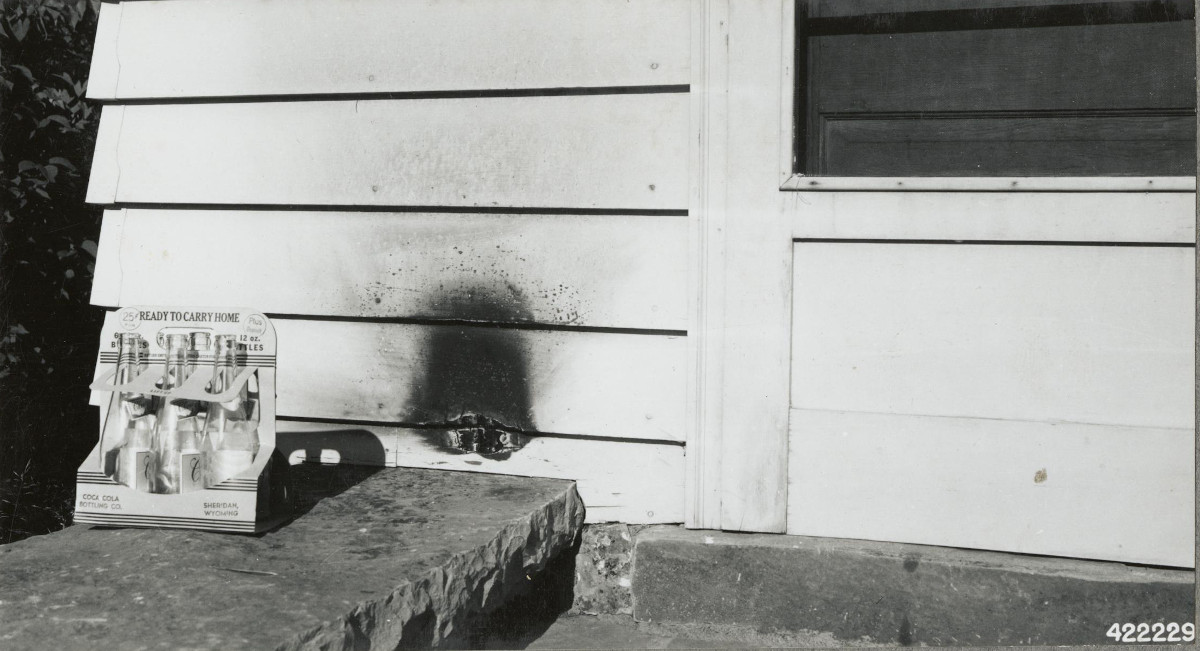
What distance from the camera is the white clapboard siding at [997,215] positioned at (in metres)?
2.09

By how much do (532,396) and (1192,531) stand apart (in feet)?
5.34

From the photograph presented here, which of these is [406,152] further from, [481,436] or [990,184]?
[990,184]

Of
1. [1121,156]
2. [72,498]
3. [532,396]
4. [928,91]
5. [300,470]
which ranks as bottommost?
[72,498]

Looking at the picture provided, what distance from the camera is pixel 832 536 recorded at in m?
2.27

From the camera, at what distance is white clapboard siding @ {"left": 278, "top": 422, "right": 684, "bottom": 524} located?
92.9 inches

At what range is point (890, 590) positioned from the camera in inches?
86.0

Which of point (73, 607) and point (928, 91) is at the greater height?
point (928, 91)

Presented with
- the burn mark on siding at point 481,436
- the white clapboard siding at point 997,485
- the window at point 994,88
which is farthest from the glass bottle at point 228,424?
the window at point 994,88

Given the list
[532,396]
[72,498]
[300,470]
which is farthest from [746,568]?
[72,498]

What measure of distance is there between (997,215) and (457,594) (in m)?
1.52

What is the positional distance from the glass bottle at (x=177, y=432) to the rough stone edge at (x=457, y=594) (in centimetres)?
58

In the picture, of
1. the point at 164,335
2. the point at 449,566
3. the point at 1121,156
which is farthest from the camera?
the point at 1121,156

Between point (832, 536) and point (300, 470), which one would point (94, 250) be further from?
point (832, 536)

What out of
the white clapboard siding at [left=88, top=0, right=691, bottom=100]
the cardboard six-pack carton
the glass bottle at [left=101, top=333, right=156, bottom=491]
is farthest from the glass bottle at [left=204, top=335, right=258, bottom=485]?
the white clapboard siding at [left=88, top=0, right=691, bottom=100]
